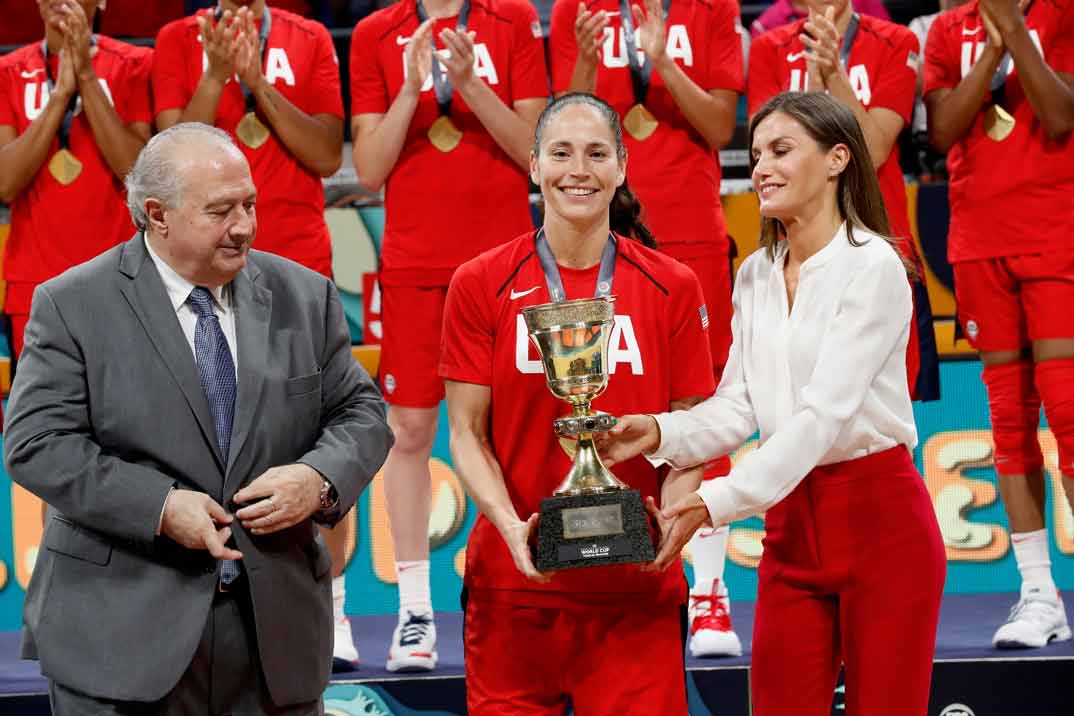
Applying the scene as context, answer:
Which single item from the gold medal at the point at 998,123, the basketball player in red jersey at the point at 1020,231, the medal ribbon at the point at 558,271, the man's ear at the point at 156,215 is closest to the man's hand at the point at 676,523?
the medal ribbon at the point at 558,271

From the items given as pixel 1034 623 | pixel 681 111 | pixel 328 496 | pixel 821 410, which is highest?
pixel 681 111

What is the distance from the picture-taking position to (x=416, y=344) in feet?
14.5

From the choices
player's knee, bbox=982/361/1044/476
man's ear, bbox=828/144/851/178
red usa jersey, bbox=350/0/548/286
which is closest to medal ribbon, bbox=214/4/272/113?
red usa jersey, bbox=350/0/548/286

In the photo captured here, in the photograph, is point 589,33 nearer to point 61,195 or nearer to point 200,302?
point 61,195

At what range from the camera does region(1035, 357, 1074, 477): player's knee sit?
4516mm

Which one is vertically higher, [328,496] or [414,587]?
[328,496]

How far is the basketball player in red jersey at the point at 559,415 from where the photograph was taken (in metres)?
2.91

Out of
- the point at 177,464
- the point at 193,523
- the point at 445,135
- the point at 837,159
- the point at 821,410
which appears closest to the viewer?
the point at 193,523

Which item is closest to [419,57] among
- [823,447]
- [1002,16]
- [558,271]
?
[558,271]

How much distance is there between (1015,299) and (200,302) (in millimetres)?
2844

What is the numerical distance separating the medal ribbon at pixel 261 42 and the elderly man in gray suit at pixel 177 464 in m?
1.68

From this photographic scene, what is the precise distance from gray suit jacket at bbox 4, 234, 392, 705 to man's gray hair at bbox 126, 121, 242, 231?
13cm

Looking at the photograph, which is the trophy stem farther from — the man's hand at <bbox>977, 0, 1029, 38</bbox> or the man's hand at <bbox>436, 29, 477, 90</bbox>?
the man's hand at <bbox>977, 0, 1029, 38</bbox>

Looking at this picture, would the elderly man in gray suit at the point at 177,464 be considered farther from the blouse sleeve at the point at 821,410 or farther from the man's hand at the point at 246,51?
the man's hand at the point at 246,51
